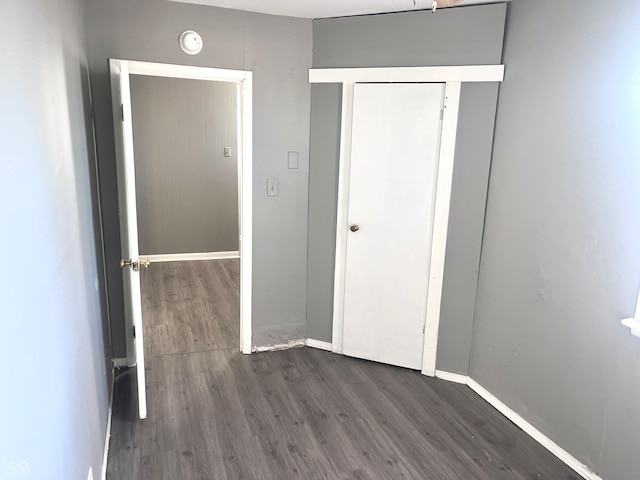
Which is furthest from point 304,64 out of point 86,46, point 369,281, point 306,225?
point 369,281

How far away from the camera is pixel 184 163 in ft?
16.4

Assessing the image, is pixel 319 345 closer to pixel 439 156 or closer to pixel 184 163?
pixel 439 156

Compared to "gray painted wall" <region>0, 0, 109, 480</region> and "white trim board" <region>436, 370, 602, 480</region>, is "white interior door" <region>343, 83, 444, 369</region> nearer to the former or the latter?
"white trim board" <region>436, 370, 602, 480</region>

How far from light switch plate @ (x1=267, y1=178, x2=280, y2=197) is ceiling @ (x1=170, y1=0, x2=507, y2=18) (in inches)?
41.1

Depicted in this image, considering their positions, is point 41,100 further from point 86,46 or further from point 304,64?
point 304,64

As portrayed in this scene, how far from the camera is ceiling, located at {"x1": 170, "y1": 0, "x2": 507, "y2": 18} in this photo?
8.27 ft

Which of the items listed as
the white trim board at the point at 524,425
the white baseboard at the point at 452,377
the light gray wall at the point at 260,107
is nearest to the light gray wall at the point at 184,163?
the light gray wall at the point at 260,107

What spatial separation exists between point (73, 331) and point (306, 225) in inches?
74.7

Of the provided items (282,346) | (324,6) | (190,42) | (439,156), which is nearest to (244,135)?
(190,42)

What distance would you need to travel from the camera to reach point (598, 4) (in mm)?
1979

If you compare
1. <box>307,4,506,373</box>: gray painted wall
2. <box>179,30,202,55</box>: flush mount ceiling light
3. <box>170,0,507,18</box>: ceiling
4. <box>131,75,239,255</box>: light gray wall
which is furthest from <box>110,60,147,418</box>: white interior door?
<box>131,75,239,255</box>: light gray wall

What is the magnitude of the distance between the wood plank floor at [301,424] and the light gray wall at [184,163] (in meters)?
2.09

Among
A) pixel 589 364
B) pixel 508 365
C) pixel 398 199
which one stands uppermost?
pixel 398 199

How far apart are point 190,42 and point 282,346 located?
2115 mm
